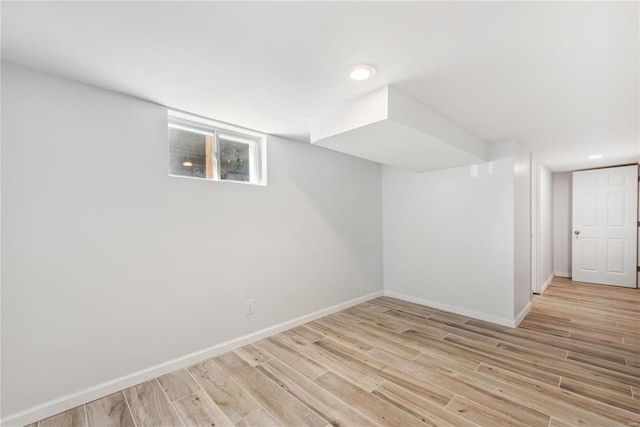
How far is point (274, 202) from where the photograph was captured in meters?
3.11

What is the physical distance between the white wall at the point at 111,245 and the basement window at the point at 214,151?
0.53 ft

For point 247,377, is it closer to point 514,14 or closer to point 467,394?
point 467,394

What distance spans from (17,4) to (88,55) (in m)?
0.38

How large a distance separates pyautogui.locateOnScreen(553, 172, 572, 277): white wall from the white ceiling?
167 inches

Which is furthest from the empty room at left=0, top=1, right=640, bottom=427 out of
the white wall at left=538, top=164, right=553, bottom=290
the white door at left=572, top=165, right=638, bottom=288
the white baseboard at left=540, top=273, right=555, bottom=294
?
the white door at left=572, top=165, right=638, bottom=288

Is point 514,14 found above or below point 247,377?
above

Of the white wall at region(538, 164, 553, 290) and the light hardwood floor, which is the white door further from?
the light hardwood floor

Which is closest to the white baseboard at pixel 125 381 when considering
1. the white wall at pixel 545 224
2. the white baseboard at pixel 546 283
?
the white baseboard at pixel 546 283

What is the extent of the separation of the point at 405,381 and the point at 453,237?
2.19 meters

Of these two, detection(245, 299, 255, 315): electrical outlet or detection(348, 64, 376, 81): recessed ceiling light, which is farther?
detection(245, 299, 255, 315): electrical outlet

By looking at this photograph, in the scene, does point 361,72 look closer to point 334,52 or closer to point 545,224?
point 334,52

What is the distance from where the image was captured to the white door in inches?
193

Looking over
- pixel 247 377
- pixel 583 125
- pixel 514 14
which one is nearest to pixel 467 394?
pixel 247 377

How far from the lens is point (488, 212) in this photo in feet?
11.3
